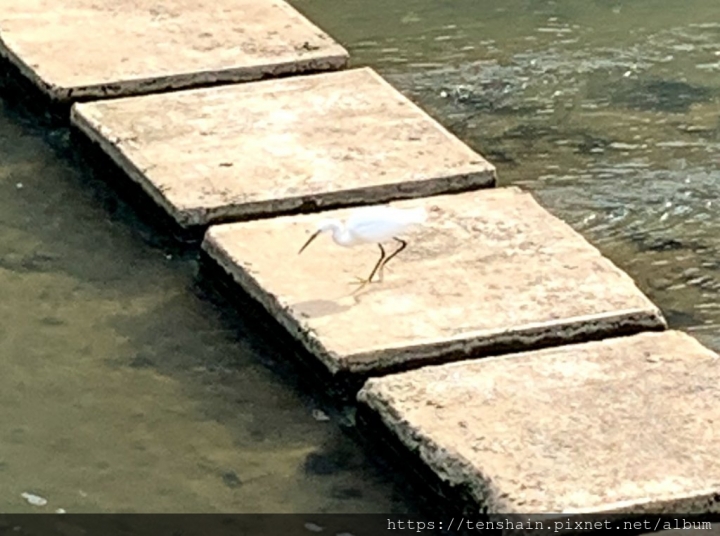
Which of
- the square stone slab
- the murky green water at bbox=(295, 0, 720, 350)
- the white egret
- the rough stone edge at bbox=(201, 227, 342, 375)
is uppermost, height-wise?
the white egret

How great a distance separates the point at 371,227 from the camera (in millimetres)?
2926

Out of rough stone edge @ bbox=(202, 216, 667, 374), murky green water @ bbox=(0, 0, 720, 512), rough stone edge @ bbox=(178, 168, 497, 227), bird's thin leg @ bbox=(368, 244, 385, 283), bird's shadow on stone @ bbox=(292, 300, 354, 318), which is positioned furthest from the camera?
rough stone edge @ bbox=(178, 168, 497, 227)

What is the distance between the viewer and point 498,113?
12.7ft

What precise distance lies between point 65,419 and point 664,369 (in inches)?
33.5

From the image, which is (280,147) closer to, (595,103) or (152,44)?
(152,44)

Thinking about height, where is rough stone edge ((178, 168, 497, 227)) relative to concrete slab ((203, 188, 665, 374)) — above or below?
below

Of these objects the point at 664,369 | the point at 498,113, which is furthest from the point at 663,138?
the point at 664,369

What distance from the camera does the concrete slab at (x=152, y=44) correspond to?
3805mm

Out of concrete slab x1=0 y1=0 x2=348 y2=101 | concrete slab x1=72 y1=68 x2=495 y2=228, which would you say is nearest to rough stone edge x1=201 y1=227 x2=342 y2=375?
concrete slab x1=72 y1=68 x2=495 y2=228

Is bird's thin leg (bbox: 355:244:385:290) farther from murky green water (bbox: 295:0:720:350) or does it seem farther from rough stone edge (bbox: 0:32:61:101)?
rough stone edge (bbox: 0:32:61:101)

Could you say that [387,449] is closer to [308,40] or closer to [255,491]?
[255,491]

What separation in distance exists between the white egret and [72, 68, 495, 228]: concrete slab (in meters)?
0.30

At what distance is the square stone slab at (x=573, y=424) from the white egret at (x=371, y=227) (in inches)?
11.1

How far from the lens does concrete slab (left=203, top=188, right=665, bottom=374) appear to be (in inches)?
110
